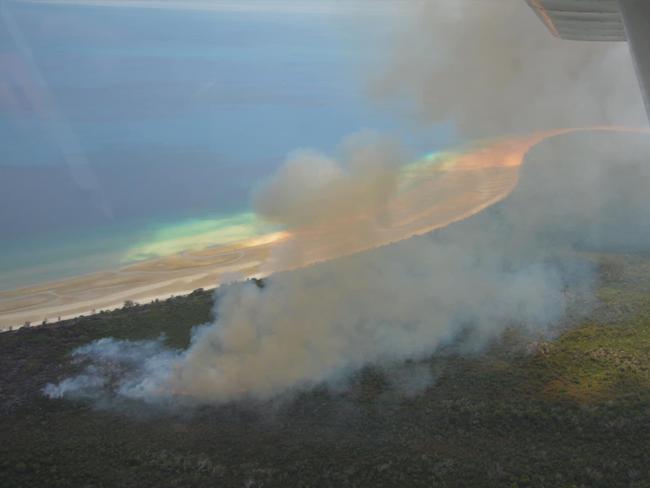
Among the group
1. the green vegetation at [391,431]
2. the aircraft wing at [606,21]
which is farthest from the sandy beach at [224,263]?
the aircraft wing at [606,21]

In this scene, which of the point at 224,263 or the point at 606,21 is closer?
the point at 606,21

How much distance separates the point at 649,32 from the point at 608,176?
4175cm

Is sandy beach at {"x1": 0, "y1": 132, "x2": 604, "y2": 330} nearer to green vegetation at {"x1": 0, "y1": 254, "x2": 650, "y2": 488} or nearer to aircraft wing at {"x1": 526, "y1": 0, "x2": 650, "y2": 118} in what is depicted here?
green vegetation at {"x1": 0, "y1": 254, "x2": 650, "y2": 488}

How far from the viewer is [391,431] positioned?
22.0 meters

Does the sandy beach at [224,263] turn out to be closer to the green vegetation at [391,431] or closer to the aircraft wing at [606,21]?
the green vegetation at [391,431]

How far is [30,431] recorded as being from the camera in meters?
23.0

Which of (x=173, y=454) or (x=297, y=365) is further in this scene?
(x=297, y=365)

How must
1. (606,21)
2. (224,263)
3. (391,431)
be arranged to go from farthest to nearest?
(224,263) → (606,21) → (391,431)

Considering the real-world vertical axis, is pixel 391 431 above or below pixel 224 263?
below

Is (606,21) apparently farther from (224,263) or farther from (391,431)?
(224,263)

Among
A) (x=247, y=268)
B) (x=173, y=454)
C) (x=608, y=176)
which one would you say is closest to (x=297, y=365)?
(x=173, y=454)

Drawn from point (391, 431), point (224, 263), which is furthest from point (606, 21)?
point (224, 263)

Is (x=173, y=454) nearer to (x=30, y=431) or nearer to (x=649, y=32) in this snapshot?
(x=30, y=431)

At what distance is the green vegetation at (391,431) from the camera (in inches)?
774
